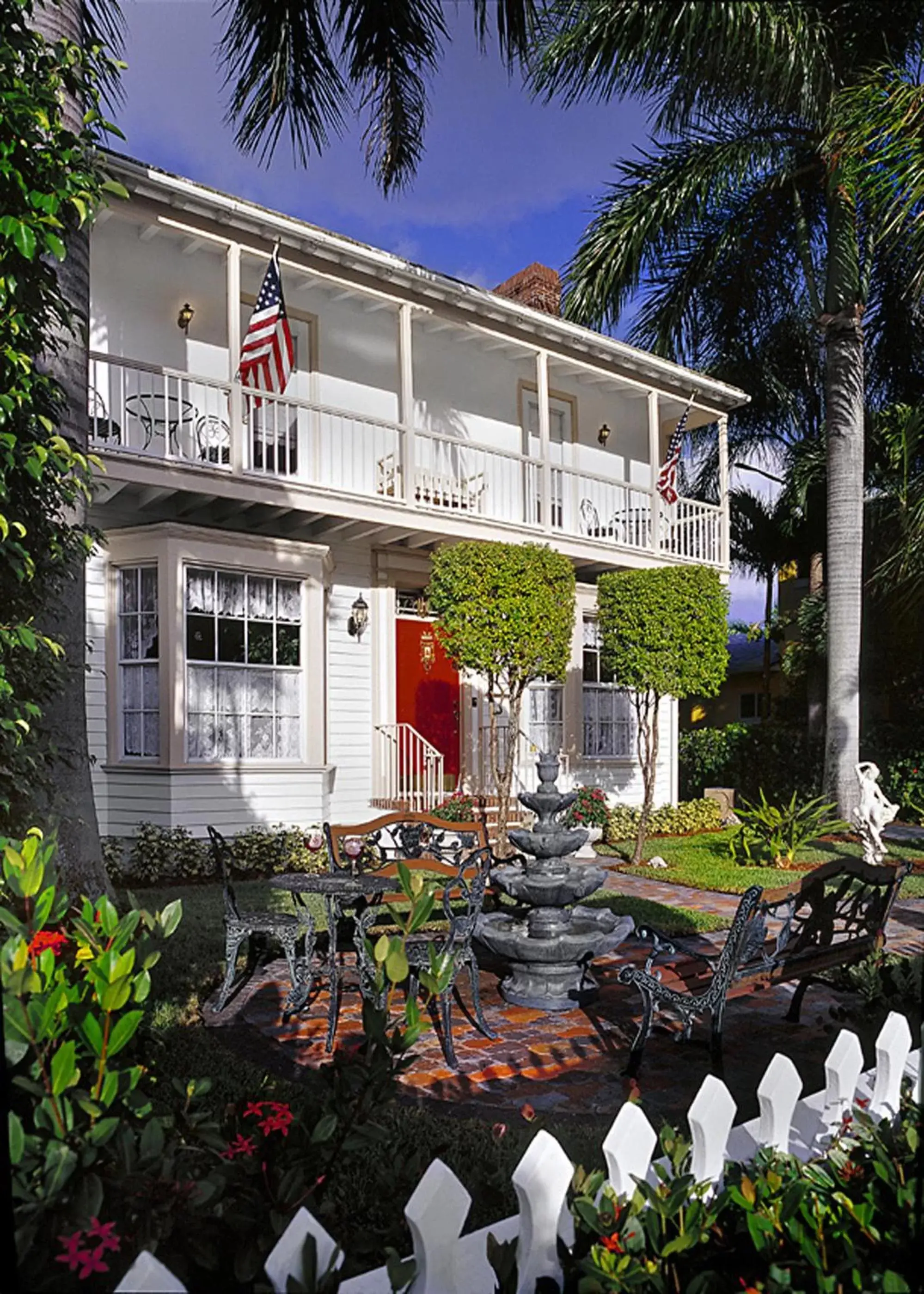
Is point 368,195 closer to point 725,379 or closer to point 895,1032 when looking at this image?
point 895,1032

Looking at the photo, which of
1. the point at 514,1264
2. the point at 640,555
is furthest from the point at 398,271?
the point at 514,1264

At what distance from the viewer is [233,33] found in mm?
8695

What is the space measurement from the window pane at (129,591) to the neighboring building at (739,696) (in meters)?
19.8

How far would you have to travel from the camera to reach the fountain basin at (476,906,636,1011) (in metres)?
5.69

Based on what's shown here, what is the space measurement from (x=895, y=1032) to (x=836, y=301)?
44.2 ft

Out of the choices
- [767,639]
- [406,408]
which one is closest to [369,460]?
[406,408]

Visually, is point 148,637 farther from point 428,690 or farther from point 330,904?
point 330,904

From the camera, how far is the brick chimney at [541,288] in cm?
1666

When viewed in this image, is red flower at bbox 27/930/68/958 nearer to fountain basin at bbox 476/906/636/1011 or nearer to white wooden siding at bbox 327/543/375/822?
fountain basin at bbox 476/906/636/1011

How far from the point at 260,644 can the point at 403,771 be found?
8.52 feet

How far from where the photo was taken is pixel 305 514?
11.2m

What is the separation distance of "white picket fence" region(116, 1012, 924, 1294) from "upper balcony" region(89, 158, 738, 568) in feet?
28.1

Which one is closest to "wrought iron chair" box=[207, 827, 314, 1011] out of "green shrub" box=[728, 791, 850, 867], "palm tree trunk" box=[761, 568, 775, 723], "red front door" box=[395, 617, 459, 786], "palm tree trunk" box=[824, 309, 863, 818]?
"green shrub" box=[728, 791, 850, 867]

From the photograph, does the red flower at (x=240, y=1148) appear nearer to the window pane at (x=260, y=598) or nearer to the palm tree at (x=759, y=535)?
the window pane at (x=260, y=598)
